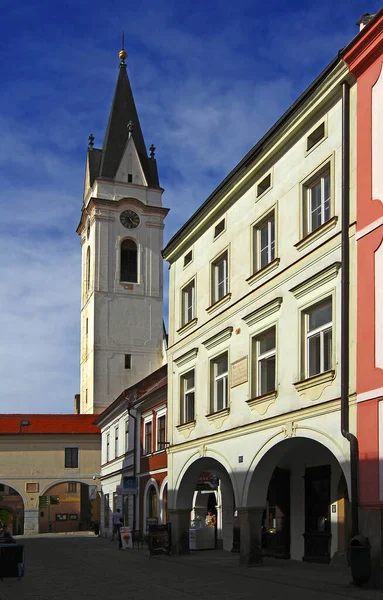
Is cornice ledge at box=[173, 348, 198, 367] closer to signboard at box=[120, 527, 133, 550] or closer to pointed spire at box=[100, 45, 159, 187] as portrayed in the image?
signboard at box=[120, 527, 133, 550]

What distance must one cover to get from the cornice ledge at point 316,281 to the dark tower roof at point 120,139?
54.7 meters

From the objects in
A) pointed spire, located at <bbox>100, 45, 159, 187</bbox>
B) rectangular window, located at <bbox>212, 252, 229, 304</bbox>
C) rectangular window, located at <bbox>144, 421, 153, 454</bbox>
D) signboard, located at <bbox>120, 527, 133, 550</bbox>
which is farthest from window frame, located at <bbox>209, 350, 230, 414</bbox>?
pointed spire, located at <bbox>100, 45, 159, 187</bbox>

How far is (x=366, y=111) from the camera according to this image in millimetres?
17516

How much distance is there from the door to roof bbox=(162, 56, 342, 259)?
26.5 ft

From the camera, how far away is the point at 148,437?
3791 cm

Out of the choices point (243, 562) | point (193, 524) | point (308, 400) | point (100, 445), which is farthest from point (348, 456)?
point (100, 445)

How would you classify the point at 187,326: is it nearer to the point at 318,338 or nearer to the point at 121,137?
the point at 318,338

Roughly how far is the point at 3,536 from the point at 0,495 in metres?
59.7

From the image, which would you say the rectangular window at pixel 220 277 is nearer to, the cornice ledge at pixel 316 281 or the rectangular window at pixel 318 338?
the cornice ledge at pixel 316 281

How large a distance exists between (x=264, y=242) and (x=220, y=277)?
135 inches

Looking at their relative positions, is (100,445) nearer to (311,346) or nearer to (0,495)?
(0,495)

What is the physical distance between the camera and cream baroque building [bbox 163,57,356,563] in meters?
18.7

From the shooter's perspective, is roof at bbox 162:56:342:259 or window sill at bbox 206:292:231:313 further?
window sill at bbox 206:292:231:313

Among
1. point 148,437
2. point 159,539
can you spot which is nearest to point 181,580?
point 159,539
